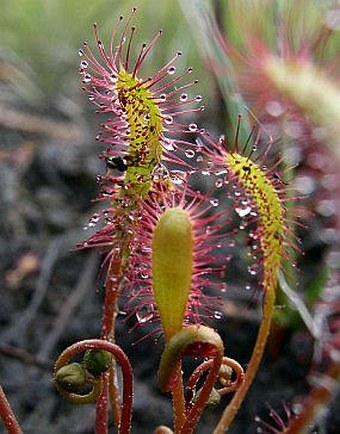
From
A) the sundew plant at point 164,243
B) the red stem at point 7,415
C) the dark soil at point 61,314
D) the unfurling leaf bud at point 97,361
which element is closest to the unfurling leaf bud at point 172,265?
the sundew plant at point 164,243

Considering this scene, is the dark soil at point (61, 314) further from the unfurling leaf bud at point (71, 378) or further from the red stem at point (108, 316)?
the unfurling leaf bud at point (71, 378)

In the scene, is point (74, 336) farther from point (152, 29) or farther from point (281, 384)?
point (152, 29)

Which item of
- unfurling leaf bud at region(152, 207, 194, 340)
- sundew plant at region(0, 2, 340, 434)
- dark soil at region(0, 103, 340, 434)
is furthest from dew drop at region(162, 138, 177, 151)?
dark soil at region(0, 103, 340, 434)

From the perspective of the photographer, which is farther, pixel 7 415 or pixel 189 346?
pixel 7 415

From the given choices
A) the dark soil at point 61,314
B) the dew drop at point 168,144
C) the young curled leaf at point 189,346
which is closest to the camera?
the young curled leaf at point 189,346

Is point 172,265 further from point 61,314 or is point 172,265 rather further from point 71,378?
point 61,314

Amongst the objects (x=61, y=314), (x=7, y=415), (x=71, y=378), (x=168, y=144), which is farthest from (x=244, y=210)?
(x=61, y=314)
